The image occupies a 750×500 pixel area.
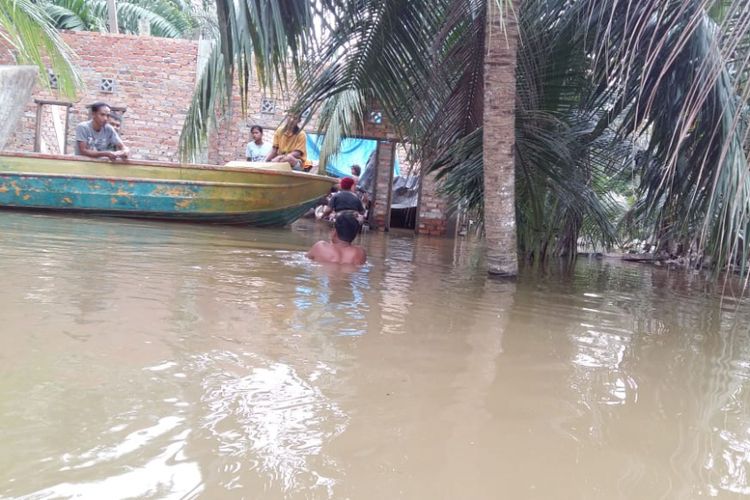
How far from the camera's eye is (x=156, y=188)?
8.97m

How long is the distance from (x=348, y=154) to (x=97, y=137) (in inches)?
249

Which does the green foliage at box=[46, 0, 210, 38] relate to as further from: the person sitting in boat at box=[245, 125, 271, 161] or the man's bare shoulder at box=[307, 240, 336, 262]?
the man's bare shoulder at box=[307, 240, 336, 262]

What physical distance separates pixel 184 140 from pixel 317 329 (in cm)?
557

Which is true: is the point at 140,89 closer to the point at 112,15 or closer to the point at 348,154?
the point at 112,15

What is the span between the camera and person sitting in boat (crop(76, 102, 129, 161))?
8.60 meters

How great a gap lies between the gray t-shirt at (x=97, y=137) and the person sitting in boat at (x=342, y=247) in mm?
4422

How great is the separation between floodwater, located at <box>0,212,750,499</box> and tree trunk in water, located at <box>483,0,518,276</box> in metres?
1.04

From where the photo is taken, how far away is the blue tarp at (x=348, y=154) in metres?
14.0

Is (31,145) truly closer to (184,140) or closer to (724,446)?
Result: (184,140)

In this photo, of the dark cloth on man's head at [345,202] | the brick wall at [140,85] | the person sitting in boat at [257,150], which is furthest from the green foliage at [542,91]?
the brick wall at [140,85]

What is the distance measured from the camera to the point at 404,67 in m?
5.56

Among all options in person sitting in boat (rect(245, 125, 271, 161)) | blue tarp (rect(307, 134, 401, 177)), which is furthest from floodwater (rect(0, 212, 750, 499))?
blue tarp (rect(307, 134, 401, 177))

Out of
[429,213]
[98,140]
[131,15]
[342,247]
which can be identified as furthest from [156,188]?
[131,15]

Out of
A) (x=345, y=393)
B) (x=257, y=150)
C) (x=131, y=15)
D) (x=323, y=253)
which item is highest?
(x=131, y=15)
